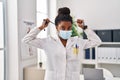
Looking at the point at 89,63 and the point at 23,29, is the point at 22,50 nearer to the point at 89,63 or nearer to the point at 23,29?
the point at 23,29

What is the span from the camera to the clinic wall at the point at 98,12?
11.7 ft

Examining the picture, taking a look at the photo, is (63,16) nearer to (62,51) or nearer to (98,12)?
(62,51)

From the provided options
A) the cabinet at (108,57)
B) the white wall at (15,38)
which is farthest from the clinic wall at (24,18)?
the cabinet at (108,57)

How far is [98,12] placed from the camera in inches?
→ 146

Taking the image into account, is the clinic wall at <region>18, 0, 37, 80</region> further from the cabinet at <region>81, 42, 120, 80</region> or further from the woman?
the woman

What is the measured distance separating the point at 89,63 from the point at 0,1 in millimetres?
1962

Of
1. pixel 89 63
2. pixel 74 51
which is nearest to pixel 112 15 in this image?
pixel 89 63

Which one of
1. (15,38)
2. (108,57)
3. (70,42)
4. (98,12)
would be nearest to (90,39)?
(70,42)

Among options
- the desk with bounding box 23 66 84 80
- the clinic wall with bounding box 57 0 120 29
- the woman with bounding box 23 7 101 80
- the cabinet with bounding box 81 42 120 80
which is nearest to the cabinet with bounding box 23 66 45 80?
the desk with bounding box 23 66 84 80

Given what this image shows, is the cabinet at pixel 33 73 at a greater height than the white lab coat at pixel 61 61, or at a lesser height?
lesser

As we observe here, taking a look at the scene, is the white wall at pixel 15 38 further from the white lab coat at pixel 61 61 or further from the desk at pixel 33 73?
the white lab coat at pixel 61 61

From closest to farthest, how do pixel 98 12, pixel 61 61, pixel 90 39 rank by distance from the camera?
1. pixel 61 61
2. pixel 90 39
3. pixel 98 12

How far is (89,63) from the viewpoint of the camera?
3521 millimetres

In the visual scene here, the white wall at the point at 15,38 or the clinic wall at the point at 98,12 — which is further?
the clinic wall at the point at 98,12
